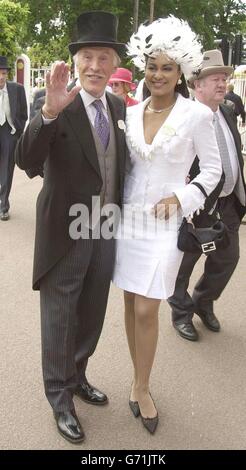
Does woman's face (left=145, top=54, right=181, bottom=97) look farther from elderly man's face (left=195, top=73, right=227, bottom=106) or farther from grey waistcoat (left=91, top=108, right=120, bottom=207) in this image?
elderly man's face (left=195, top=73, right=227, bottom=106)

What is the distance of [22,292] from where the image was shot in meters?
4.45

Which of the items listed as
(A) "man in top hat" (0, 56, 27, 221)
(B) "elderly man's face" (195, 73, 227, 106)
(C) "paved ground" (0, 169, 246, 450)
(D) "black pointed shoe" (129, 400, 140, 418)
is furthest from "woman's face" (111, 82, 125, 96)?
(D) "black pointed shoe" (129, 400, 140, 418)

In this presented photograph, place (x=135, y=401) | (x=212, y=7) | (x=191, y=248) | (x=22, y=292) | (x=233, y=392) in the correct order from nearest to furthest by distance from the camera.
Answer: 1. (x=191, y=248)
2. (x=135, y=401)
3. (x=233, y=392)
4. (x=22, y=292)
5. (x=212, y=7)

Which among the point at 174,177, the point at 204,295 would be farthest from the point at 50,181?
the point at 204,295

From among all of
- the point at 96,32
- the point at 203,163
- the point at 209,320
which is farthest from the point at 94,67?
the point at 209,320

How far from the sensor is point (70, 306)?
255 centimetres

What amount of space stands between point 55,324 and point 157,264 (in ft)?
1.95

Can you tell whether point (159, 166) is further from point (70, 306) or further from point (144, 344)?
point (144, 344)

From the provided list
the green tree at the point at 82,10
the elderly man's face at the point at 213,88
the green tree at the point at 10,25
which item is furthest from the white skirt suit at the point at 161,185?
the green tree at the point at 82,10

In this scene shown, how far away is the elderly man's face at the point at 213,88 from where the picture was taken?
3463 millimetres

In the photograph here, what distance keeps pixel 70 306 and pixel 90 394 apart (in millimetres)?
695

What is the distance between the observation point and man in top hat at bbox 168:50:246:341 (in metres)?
3.52

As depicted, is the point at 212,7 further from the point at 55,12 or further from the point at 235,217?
the point at 235,217

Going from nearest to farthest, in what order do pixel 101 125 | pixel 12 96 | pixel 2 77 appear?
pixel 101 125
pixel 2 77
pixel 12 96
